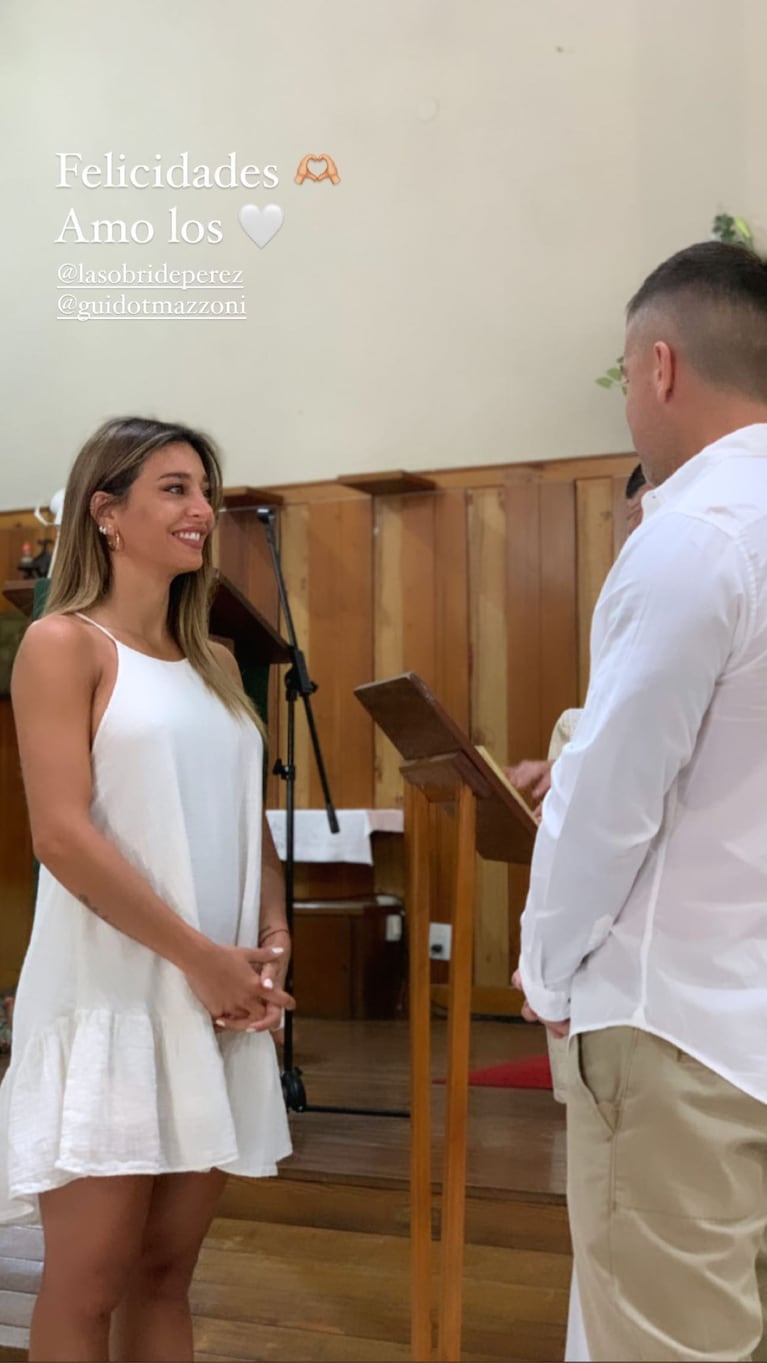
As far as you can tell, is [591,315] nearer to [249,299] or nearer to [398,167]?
[398,167]

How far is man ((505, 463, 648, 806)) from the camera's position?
2443 mm

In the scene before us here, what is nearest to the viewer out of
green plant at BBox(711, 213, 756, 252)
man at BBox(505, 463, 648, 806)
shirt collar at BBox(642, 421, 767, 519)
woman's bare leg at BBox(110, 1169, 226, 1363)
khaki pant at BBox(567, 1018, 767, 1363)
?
khaki pant at BBox(567, 1018, 767, 1363)

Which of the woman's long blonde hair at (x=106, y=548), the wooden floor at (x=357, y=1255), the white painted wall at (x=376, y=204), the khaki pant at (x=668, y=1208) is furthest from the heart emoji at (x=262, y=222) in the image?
the khaki pant at (x=668, y=1208)

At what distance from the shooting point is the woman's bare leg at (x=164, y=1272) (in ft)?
5.72

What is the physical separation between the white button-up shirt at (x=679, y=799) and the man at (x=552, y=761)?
0.47 m

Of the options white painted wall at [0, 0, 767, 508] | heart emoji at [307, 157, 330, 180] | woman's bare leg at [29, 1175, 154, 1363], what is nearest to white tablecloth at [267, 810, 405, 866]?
white painted wall at [0, 0, 767, 508]

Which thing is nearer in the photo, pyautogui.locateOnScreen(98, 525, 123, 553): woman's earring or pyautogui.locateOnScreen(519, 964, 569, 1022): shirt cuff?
pyautogui.locateOnScreen(519, 964, 569, 1022): shirt cuff

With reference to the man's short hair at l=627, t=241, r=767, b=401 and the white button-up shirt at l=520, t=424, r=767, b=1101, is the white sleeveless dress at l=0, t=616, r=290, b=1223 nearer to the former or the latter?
the white button-up shirt at l=520, t=424, r=767, b=1101

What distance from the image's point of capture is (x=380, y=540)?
581 centimetres

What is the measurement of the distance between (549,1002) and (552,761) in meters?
2.23

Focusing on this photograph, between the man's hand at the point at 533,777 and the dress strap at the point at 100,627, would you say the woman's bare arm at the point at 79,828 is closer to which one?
the dress strap at the point at 100,627

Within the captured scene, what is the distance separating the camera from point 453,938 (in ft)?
6.20

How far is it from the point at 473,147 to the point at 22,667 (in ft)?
15.6

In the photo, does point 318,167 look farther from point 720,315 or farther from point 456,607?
point 720,315
